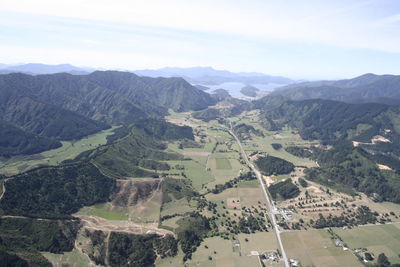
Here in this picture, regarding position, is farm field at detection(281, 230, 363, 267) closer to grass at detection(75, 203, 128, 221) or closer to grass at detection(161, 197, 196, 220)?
grass at detection(161, 197, 196, 220)

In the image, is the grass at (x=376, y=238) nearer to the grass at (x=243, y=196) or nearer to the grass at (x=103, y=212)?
the grass at (x=243, y=196)

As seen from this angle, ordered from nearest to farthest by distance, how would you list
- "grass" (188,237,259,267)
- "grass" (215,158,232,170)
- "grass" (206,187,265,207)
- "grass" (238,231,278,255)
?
"grass" (188,237,259,267), "grass" (238,231,278,255), "grass" (206,187,265,207), "grass" (215,158,232,170)

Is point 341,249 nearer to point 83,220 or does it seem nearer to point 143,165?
point 83,220

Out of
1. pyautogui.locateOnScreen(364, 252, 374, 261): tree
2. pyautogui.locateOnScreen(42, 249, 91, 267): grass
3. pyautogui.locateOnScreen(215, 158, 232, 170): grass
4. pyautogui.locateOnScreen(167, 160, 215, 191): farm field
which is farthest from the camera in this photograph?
pyautogui.locateOnScreen(215, 158, 232, 170): grass

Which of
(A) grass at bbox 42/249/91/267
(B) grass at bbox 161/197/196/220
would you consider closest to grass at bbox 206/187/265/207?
(B) grass at bbox 161/197/196/220

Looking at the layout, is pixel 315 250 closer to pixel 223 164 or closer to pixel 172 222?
pixel 172 222

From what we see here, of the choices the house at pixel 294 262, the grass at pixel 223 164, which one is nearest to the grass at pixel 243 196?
the grass at pixel 223 164

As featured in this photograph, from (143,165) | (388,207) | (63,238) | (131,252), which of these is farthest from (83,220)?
(388,207)
